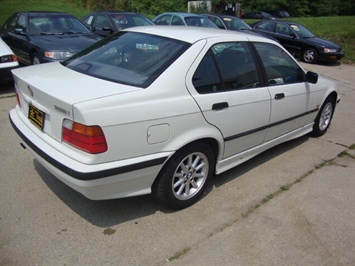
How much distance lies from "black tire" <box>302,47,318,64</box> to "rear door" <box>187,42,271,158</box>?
993 cm

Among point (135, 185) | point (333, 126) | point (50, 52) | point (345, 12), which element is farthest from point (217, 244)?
point (345, 12)

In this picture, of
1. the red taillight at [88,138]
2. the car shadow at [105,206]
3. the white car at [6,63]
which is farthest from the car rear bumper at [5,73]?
the red taillight at [88,138]

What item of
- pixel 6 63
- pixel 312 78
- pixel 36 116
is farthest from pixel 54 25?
pixel 312 78

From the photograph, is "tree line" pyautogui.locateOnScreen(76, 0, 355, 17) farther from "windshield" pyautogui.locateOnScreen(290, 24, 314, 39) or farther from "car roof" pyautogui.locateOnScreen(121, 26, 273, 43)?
"car roof" pyautogui.locateOnScreen(121, 26, 273, 43)

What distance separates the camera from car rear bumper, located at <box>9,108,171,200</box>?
2.54 m

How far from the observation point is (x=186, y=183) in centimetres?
324

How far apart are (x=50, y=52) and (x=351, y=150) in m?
5.53

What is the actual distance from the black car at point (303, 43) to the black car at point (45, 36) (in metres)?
8.13

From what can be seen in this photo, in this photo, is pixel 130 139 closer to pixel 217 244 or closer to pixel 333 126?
pixel 217 244

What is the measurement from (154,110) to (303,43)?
455 inches

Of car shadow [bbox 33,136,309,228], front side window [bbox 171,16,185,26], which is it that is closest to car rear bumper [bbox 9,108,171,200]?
car shadow [bbox 33,136,309,228]

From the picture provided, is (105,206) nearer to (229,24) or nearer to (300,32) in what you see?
(229,24)

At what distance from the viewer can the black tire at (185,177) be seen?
9.82 feet

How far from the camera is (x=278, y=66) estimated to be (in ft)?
13.5
